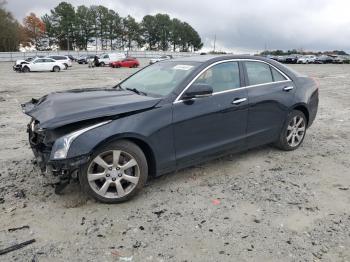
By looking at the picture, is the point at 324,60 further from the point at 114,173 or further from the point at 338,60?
the point at 114,173

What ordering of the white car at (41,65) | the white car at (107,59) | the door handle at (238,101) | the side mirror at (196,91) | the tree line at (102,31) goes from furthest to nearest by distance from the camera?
the tree line at (102,31) < the white car at (107,59) < the white car at (41,65) < the door handle at (238,101) < the side mirror at (196,91)

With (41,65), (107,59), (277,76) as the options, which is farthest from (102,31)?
(277,76)

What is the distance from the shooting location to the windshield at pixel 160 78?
4452 mm

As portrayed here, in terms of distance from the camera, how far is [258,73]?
5.27 meters

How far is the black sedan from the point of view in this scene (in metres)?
3.64

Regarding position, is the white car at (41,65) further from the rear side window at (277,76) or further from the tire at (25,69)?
the rear side window at (277,76)

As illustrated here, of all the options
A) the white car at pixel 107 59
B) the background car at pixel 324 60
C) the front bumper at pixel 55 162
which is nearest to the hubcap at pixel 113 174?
the front bumper at pixel 55 162

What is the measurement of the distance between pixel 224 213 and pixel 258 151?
2.30m

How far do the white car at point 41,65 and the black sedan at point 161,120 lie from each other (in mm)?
29979

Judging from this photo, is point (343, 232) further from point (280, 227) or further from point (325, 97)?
point (325, 97)

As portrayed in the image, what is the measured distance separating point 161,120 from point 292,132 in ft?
8.93

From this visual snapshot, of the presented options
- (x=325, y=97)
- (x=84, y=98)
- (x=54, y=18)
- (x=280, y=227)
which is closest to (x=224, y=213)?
(x=280, y=227)

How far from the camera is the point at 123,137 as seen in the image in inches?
148

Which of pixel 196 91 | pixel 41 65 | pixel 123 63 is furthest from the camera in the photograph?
pixel 123 63
